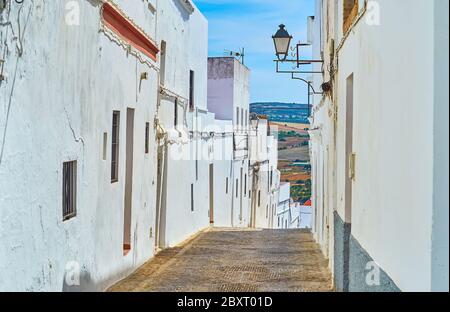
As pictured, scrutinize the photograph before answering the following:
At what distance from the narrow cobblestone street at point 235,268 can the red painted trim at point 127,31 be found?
3868 mm

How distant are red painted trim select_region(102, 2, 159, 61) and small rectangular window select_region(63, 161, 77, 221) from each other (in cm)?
242

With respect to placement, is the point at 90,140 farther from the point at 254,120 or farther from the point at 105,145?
the point at 254,120

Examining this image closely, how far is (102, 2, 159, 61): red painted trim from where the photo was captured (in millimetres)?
9742

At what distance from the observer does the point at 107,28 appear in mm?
9695

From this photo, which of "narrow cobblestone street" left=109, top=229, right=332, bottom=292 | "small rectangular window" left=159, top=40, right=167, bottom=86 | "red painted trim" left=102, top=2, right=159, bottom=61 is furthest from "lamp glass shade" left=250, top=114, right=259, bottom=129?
"red painted trim" left=102, top=2, right=159, bottom=61

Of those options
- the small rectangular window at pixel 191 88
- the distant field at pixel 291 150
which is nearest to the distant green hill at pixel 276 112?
the distant field at pixel 291 150

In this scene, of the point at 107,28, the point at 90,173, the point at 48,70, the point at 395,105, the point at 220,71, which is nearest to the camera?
the point at 395,105

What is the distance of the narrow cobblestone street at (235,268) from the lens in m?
10.3

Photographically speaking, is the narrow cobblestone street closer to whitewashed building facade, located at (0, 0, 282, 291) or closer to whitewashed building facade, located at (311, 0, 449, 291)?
whitewashed building facade, located at (0, 0, 282, 291)

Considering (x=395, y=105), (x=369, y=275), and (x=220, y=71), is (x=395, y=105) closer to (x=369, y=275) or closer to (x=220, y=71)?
(x=369, y=275)

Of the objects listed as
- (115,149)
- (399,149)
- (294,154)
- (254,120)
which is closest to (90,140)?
(115,149)

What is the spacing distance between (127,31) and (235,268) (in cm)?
447
